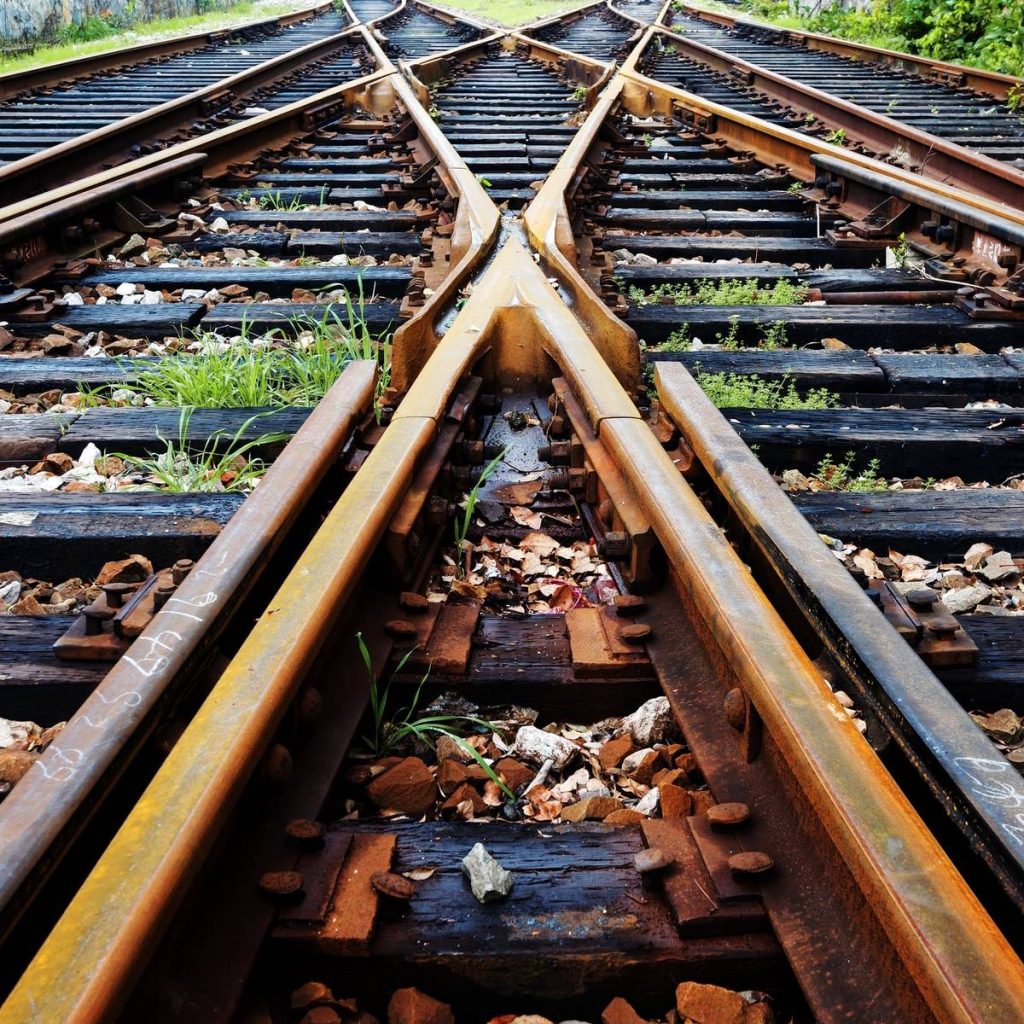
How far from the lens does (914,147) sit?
236 inches

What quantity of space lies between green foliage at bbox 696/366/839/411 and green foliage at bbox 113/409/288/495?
48.1 inches

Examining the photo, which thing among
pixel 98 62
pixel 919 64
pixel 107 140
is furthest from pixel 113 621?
pixel 919 64

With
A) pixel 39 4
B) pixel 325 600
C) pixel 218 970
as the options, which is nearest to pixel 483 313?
pixel 325 600

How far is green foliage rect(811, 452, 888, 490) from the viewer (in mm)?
2635

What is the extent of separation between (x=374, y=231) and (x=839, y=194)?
2301 millimetres

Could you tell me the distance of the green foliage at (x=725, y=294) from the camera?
12.7ft

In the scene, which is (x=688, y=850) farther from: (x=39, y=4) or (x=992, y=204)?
(x=39, y=4)

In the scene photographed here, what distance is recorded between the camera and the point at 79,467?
8.82ft

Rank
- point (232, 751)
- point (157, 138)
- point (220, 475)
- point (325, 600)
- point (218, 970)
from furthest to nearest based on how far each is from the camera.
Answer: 1. point (157, 138)
2. point (220, 475)
3. point (325, 600)
4. point (232, 751)
5. point (218, 970)

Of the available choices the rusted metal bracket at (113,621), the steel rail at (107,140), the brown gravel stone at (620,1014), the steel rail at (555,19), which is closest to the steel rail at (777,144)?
the steel rail at (107,140)

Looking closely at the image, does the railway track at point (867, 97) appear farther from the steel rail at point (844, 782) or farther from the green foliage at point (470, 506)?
the steel rail at point (844, 782)

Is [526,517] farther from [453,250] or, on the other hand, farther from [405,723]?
[453,250]

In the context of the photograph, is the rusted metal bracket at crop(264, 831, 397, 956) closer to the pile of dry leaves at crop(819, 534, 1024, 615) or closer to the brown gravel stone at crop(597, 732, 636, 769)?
the brown gravel stone at crop(597, 732, 636, 769)

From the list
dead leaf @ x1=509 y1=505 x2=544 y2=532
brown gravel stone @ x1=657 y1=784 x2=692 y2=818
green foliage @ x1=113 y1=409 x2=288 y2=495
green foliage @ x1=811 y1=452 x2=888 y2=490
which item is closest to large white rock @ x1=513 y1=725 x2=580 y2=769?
brown gravel stone @ x1=657 y1=784 x2=692 y2=818
